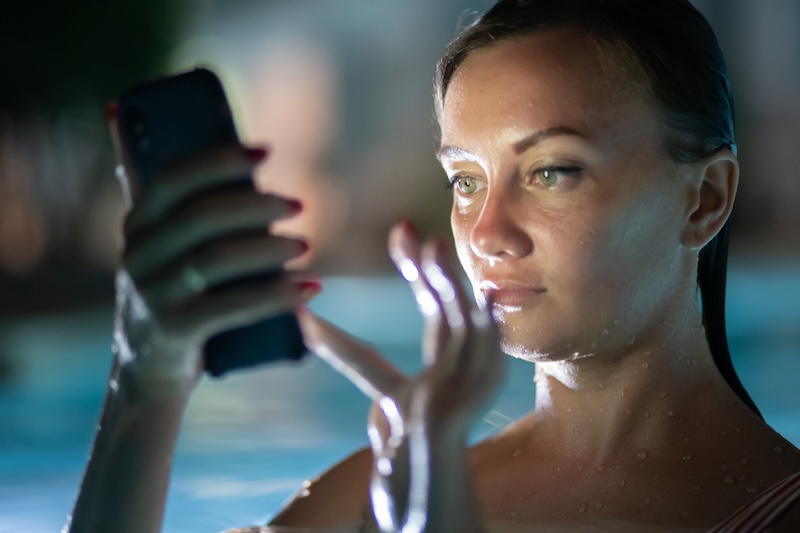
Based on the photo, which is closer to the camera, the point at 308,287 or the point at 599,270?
the point at 308,287

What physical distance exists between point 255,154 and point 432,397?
1.26 ft

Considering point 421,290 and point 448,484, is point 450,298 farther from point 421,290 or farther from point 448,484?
point 448,484

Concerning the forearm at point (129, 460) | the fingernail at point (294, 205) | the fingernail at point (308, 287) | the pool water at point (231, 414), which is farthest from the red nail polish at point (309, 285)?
the pool water at point (231, 414)

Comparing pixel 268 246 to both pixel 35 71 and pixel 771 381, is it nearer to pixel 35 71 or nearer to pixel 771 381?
pixel 771 381

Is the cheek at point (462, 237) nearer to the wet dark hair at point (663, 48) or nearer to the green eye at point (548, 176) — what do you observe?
the green eye at point (548, 176)

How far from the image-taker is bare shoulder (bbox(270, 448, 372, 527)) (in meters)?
2.07

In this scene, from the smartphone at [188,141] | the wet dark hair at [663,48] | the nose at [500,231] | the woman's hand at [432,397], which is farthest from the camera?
the wet dark hair at [663,48]

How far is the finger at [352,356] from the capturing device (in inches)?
51.9

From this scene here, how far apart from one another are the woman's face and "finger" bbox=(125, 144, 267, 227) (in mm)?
622

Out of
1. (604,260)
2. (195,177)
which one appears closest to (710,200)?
(604,260)

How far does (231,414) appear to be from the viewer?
20.4ft

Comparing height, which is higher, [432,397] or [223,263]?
[223,263]

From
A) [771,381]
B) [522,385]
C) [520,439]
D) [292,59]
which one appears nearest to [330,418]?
[522,385]

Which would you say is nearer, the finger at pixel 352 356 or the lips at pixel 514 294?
the finger at pixel 352 356
